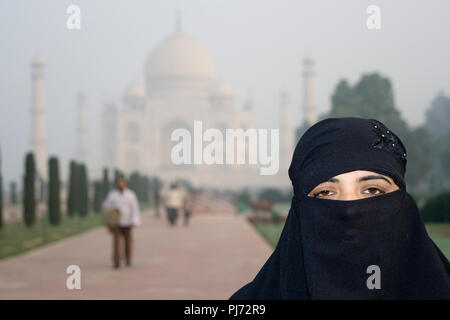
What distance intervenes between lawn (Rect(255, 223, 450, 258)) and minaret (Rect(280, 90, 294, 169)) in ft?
88.6

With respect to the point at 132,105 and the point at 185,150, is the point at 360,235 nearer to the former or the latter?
the point at 185,150

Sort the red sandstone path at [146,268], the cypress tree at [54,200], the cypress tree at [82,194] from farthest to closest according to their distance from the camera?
the cypress tree at [82,194], the cypress tree at [54,200], the red sandstone path at [146,268]

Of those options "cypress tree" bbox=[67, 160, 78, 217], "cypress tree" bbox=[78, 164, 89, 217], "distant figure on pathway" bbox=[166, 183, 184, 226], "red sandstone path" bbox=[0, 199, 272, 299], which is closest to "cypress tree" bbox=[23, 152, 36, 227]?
"red sandstone path" bbox=[0, 199, 272, 299]

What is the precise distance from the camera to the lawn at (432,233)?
389 inches

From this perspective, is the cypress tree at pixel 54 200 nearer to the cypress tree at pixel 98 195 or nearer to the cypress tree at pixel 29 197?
the cypress tree at pixel 29 197

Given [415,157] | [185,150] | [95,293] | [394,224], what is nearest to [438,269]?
[394,224]

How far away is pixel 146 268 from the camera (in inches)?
289

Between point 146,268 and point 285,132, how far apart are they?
36.9 m

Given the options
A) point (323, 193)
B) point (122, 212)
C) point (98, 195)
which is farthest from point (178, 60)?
point (323, 193)

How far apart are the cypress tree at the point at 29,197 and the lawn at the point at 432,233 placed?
13.7 ft

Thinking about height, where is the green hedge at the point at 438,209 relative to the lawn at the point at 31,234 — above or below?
above

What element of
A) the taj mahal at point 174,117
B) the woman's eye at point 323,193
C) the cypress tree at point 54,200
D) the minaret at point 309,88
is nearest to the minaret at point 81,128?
the taj mahal at point 174,117

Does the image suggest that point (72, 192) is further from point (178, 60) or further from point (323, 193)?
point (178, 60)

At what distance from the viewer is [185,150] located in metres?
2.27
